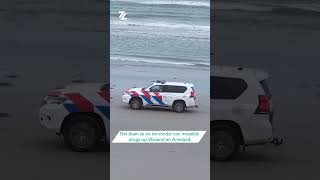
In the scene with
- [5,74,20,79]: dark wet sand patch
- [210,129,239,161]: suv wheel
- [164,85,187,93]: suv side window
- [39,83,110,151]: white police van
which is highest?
[5,74,20,79]: dark wet sand patch

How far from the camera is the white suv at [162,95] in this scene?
3.76 meters

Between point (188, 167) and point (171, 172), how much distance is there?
144 millimetres

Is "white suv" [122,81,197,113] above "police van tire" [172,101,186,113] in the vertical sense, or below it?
above

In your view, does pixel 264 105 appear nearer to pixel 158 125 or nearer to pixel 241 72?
pixel 241 72

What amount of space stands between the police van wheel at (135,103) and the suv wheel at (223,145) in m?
0.62

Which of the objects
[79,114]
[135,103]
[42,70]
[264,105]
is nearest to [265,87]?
[264,105]

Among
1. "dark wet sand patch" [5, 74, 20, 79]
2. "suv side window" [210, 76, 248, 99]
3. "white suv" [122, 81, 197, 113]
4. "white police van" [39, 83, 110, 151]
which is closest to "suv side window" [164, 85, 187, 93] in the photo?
"white suv" [122, 81, 197, 113]

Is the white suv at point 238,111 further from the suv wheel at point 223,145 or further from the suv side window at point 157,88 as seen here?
the suv side window at point 157,88

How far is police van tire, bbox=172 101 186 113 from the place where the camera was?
384cm

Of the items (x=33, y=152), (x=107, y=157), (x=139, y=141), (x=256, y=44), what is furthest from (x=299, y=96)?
(x=33, y=152)

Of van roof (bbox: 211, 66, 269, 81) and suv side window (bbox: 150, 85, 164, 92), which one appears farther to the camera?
van roof (bbox: 211, 66, 269, 81)

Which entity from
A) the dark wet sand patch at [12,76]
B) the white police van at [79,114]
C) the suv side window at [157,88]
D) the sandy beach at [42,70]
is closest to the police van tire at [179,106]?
the suv side window at [157,88]

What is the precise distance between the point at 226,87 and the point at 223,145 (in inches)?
18.3

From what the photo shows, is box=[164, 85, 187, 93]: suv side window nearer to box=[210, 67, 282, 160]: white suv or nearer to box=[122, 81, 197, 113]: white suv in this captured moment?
box=[122, 81, 197, 113]: white suv
